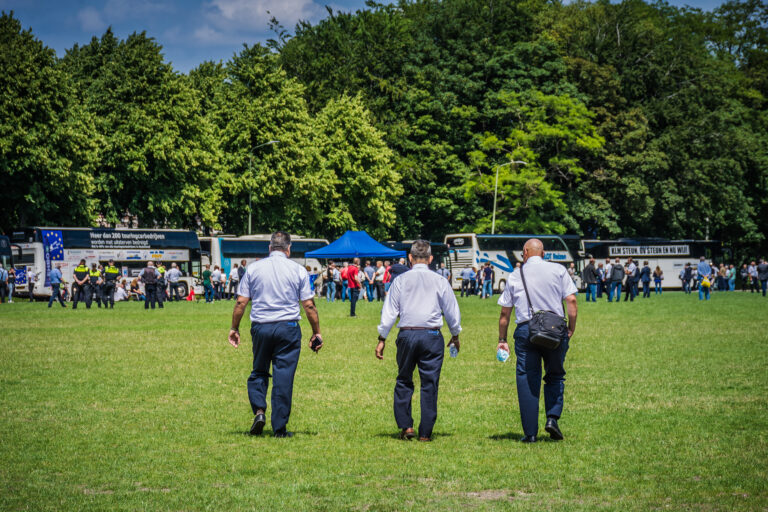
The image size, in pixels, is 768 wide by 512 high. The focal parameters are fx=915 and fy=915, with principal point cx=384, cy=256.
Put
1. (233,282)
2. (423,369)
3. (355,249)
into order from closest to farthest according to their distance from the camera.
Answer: (423,369) → (355,249) → (233,282)

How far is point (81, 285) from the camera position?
35094 mm

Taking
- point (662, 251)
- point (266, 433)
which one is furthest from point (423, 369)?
point (662, 251)

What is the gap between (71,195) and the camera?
146 ft

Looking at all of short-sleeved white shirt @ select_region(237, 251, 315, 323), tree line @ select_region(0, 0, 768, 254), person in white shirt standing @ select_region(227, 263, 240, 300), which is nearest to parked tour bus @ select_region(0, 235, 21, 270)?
tree line @ select_region(0, 0, 768, 254)

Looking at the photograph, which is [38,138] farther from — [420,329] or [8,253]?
[420,329]

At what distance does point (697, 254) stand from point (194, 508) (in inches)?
2346

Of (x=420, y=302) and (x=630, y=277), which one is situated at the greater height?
(x=420, y=302)

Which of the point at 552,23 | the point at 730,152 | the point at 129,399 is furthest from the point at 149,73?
the point at 129,399

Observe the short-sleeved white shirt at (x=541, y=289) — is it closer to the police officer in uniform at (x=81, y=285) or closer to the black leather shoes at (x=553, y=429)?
the black leather shoes at (x=553, y=429)

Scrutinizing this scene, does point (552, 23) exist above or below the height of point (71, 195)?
Result: above

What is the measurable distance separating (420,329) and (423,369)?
366 mm

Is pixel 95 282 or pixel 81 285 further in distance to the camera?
pixel 95 282

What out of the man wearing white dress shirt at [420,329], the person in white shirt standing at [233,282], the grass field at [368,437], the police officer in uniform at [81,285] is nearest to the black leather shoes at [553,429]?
the grass field at [368,437]

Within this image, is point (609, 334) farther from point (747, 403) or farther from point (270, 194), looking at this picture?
point (270, 194)
